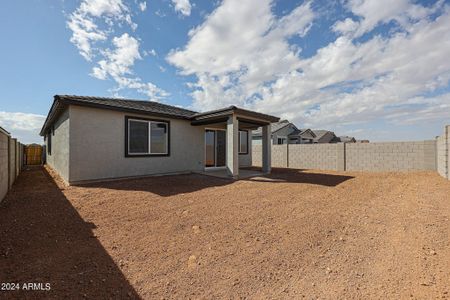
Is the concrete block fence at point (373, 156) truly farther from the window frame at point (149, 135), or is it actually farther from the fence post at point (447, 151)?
the window frame at point (149, 135)

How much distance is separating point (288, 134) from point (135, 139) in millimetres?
22227

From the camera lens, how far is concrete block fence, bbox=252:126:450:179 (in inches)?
354

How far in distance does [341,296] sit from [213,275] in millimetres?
1299

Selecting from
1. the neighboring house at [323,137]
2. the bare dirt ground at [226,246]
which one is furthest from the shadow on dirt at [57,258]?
the neighboring house at [323,137]

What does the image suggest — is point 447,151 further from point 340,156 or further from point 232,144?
point 232,144

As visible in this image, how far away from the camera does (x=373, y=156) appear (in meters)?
10.9

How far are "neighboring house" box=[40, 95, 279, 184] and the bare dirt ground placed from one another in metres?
2.19

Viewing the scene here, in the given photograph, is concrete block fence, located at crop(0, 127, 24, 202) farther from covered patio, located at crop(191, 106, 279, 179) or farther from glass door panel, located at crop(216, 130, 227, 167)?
glass door panel, located at crop(216, 130, 227, 167)

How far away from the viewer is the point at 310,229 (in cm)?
359

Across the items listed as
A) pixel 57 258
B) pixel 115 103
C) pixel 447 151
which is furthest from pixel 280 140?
pixel 57 258

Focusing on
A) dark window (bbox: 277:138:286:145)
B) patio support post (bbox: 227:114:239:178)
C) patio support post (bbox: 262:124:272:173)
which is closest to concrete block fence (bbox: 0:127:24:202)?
patio support post (bbox: 227:114:239:178)

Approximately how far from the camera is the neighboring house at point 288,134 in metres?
24.8

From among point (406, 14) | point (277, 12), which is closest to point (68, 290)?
point (277, 12)

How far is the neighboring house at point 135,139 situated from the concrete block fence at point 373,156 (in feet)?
13.8
